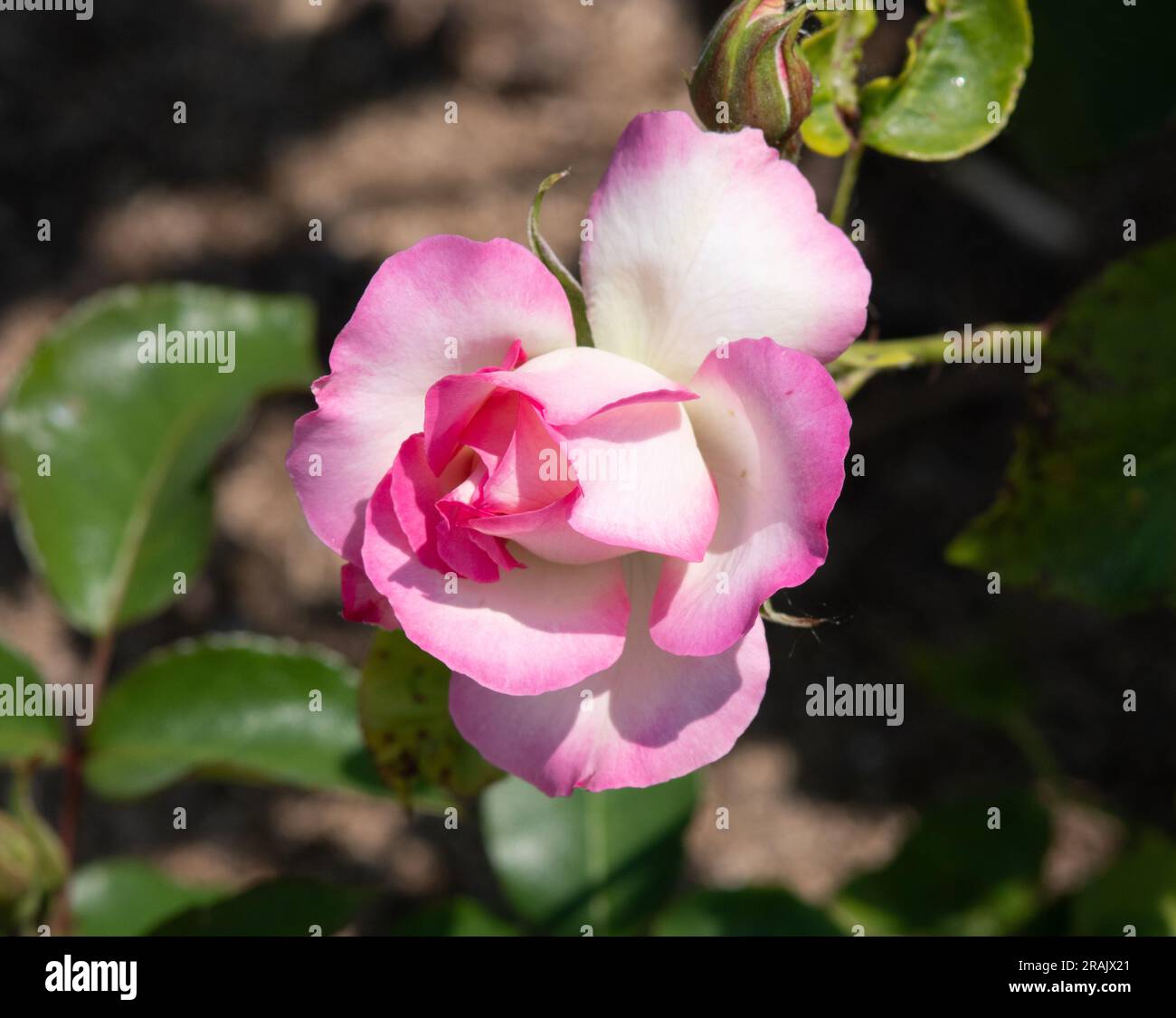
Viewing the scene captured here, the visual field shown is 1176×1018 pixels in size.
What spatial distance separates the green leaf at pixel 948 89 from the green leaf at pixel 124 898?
115cm

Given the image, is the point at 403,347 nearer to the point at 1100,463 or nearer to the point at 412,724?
the point at 412,724

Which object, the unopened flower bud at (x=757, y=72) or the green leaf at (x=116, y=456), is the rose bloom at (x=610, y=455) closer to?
the unopened flower bud at (x=757, y=72)

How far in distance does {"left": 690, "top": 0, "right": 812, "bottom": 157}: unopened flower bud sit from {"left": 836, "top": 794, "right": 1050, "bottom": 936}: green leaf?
1128mm

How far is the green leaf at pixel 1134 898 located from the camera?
4.87 ft

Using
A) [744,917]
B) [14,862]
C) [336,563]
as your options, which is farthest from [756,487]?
[336,563]

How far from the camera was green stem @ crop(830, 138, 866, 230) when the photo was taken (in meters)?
0.92

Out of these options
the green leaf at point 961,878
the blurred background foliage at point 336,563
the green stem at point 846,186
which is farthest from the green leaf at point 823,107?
the green leaf at point 961,878

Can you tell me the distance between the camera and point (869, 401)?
81.7 inches

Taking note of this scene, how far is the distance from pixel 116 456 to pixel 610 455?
2.98 ft

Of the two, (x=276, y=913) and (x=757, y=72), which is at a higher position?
(x=757, y=72)

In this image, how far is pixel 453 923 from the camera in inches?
51.4
